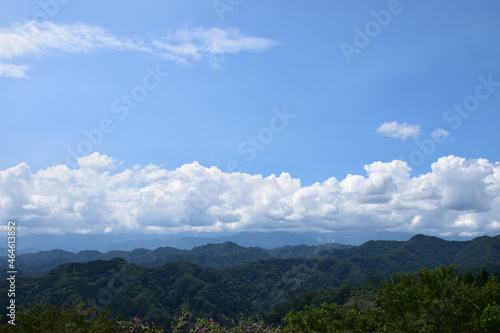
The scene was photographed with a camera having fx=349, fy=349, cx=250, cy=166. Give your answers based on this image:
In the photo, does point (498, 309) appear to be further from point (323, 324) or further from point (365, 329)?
point (323, 324)

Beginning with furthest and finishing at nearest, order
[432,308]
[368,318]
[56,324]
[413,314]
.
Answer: [368,318]
[432,308]
[413,314]
[56,324]

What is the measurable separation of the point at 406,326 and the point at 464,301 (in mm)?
8460

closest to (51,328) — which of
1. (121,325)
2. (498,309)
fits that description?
(121,325)

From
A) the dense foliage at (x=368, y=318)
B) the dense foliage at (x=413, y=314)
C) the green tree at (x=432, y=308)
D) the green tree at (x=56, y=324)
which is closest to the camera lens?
the green tree at (x=56, y=324)

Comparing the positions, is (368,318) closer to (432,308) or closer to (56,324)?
(432,308)

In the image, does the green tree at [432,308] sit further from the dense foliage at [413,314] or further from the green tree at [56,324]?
the green tree at [56,324]

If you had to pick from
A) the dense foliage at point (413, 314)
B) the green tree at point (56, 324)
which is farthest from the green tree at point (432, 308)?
the green tree at point (56, 324)

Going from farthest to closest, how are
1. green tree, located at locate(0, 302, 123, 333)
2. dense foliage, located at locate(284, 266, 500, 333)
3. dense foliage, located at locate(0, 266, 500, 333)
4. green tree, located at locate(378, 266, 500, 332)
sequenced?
green tree, located at locate(378, 266, 500, 332), dense foliage, located at locate(284, 266, 500, 333), dense foliage, located at locate(0, 266, 500, 333), green tree, located at locate(0, 302, 123, 333)

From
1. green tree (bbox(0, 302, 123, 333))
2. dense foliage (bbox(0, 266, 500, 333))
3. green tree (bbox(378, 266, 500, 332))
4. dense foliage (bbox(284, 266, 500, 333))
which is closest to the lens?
green tree (bbox(0, 302, 123, 333))

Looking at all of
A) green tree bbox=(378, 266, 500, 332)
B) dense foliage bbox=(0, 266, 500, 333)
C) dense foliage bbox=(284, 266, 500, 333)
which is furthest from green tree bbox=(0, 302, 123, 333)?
green tree bbox=(378, 266, 500, 332)

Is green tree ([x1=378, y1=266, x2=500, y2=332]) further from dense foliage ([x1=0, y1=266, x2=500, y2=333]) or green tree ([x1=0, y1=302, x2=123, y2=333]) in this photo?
green tree ([x1=0, y1=302, x2=123, y2=333])

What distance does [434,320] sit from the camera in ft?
67.1

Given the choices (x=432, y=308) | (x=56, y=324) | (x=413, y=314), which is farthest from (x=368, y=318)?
(x=56, y=324)

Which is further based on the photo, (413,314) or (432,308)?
(432,308)
